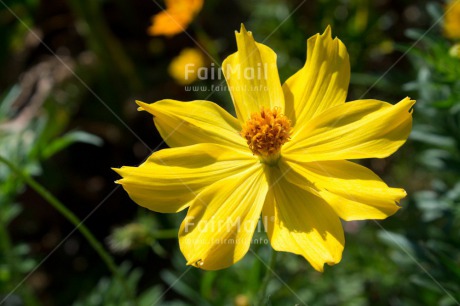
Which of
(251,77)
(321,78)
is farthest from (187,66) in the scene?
(321,78)

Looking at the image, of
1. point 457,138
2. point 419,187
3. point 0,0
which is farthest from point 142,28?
point 457,138

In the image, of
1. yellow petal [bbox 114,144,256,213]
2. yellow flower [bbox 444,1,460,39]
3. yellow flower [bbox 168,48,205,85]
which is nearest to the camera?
yellow petal [bbox 114,144,256,213]

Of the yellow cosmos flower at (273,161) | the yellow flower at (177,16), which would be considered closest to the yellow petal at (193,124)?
the yellow cosmos flower at (273,161)

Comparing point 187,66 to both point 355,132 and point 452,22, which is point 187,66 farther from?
point 355,132

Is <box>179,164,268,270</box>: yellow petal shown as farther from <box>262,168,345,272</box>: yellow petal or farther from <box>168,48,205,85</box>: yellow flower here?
<box>168,48,205,85</box>: yellow flower

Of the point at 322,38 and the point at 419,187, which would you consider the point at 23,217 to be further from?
the point at 322,38

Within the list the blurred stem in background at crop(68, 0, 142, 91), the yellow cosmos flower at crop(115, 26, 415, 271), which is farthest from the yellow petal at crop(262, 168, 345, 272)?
the blurred stem in background at crop(68, 0, 142, 91)
